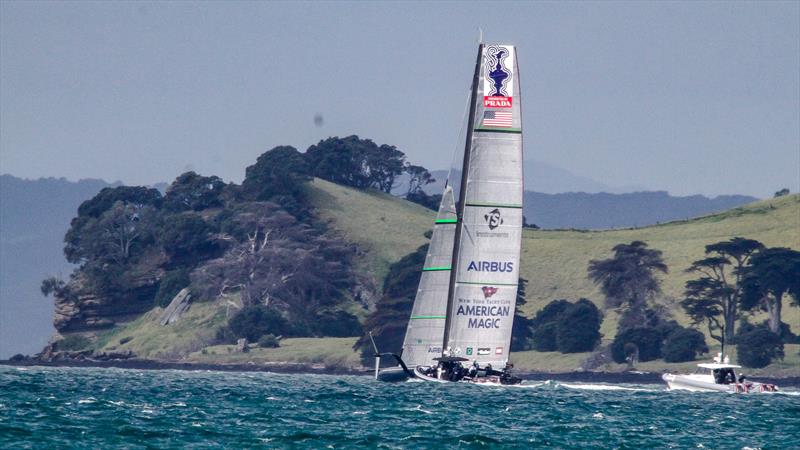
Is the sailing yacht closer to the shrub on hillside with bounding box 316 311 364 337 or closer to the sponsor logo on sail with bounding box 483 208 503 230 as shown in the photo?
the sponsor logo on sail with bounding box 483 208 503 230

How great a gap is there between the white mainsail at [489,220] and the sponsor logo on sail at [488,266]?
0.05 m

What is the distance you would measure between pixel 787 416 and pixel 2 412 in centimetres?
3484

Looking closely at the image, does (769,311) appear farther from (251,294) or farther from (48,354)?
(48,354)

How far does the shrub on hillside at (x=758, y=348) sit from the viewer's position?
5743 inches

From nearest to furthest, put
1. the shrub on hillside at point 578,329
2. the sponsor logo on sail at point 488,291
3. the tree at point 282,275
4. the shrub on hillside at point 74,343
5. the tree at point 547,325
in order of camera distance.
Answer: the sponsor logo on sail at point 488,291
the shrub on hillside at point 578,329
the tree at point 547,325
the tree at point 282,275
the shrub on hillside at point 74,343

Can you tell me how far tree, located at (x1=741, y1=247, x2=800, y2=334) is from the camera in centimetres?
15800

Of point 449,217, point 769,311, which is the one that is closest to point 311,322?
point 769,311

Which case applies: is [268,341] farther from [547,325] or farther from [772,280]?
[772,280]

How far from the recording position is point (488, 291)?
8769cm

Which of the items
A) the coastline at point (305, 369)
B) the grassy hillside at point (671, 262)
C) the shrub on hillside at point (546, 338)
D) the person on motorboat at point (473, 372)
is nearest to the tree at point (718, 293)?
the grassy hillside at point (671, 262)

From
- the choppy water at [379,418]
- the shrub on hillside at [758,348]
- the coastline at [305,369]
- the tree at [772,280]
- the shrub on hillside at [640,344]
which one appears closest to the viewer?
the choppy water at [379,418]

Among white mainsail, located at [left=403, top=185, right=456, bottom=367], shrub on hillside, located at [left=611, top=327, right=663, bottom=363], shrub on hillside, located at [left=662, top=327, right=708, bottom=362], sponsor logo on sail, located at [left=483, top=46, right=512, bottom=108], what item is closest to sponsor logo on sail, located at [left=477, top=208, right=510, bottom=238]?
white mainsail, located at [left=403, top=185, right=456, bottom=367]

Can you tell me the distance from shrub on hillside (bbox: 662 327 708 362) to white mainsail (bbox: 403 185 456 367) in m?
66.9

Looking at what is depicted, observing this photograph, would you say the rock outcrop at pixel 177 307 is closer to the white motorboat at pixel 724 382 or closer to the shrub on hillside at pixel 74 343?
the shrub on hillside at pixel 74 343
